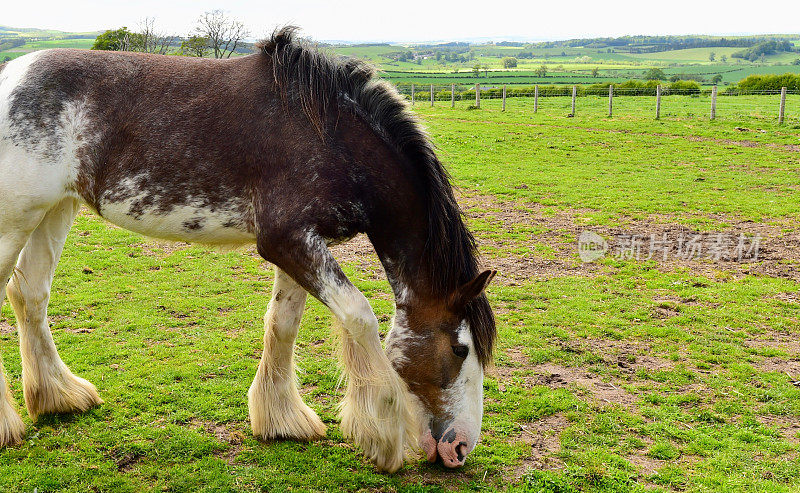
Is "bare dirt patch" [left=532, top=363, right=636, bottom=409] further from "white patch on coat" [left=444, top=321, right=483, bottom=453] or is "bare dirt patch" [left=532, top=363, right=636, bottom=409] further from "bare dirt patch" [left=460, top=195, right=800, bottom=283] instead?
"bare dirt patch" [left=460, top=195, right=800, bottom=283]

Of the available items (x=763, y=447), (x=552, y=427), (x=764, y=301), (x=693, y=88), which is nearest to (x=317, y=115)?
(x=552, y=427)

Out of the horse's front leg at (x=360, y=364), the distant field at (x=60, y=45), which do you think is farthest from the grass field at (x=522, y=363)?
the distant field at (x=60, y=45)

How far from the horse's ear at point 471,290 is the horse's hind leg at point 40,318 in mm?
2767

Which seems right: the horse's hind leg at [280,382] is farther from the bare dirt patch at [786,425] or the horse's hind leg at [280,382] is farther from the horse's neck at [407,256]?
the bare dirt patch at [786,425]

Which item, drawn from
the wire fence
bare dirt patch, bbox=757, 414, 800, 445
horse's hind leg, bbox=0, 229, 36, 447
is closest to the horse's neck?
horse's hind leg, bbox=0, 229, 36, 447

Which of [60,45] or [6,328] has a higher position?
[60,45]

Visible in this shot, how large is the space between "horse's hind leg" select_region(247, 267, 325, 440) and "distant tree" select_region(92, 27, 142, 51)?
3374cm

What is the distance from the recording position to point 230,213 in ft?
12.0

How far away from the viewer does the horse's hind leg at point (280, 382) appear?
14.1 feet

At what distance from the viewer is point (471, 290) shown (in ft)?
11.7

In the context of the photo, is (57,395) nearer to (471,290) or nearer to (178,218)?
(178,218)

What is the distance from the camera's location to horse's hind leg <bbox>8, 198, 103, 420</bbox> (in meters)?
4.42

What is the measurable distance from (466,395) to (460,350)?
0.29 meters

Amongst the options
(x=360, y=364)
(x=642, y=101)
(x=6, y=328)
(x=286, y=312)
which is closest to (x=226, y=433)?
(x=286, y=312)
